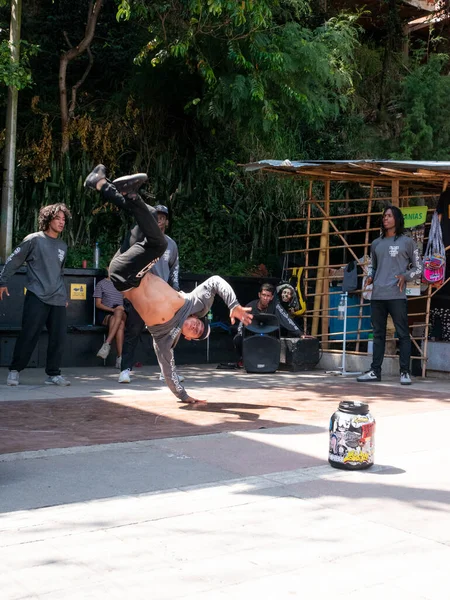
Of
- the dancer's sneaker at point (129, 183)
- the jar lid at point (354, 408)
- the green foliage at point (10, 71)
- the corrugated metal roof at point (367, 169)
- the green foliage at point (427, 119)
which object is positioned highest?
the green foliage at point (427, 119)

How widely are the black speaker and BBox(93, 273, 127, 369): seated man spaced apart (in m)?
1.84

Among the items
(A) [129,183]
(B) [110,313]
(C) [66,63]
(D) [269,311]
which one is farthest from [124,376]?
(C) [66,63]

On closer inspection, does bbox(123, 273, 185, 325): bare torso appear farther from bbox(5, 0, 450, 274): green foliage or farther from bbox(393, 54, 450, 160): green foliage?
bbox(393, 54, 450, 160): green foliage

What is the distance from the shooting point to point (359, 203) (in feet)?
53.8

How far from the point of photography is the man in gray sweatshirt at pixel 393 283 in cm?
1062

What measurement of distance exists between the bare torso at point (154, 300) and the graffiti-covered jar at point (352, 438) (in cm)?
257

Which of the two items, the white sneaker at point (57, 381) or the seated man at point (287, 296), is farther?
the seated man at point (287, 296)

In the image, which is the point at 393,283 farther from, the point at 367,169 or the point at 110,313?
the point at 110,313

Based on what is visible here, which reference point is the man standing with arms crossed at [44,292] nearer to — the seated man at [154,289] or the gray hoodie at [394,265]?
the seated man at [154,289]

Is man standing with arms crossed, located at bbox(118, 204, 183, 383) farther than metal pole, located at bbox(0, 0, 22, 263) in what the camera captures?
No

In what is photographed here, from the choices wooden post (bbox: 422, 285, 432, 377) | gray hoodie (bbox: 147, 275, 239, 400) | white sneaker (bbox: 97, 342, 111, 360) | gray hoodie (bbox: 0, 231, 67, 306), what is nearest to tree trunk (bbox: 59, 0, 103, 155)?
white sneaker (bbox: 97, 342, 111, 360)

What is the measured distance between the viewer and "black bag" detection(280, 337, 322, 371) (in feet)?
40.2

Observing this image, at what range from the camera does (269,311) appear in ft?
40.0

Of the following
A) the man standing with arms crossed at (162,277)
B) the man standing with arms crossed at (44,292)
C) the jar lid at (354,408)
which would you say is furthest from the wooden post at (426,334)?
the jar lid at (354,408)
